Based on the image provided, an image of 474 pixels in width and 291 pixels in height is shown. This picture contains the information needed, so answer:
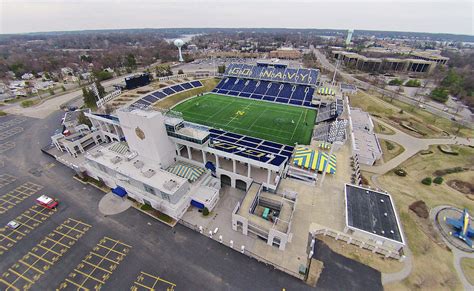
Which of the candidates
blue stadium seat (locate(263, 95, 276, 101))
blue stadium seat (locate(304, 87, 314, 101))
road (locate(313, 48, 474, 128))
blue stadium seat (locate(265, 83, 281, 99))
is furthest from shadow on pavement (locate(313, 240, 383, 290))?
road (locate(313, 48, 474, 128))

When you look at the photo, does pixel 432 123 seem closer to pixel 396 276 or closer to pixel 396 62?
pixel 396 276

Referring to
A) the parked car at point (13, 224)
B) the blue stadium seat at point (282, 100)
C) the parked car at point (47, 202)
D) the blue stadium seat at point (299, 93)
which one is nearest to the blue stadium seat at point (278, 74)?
the blue stadium seat at point (299, 93)

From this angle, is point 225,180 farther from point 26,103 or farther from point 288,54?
point 288,54

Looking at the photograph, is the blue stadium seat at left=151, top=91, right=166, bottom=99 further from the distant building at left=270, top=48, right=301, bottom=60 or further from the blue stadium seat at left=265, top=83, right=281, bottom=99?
the distant building at left=270, top=48, right=301, bottom=60

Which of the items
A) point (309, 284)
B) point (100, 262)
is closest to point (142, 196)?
point (100, 262)

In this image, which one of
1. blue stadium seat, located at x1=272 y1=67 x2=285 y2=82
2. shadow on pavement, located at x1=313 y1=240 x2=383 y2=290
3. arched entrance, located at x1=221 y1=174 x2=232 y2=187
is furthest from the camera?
blue stadium seat, located at x1=272 y1=67 x2=285 y2=82

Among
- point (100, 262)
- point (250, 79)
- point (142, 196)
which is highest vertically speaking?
point (250, 79)

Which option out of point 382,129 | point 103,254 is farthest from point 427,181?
point 103,254
